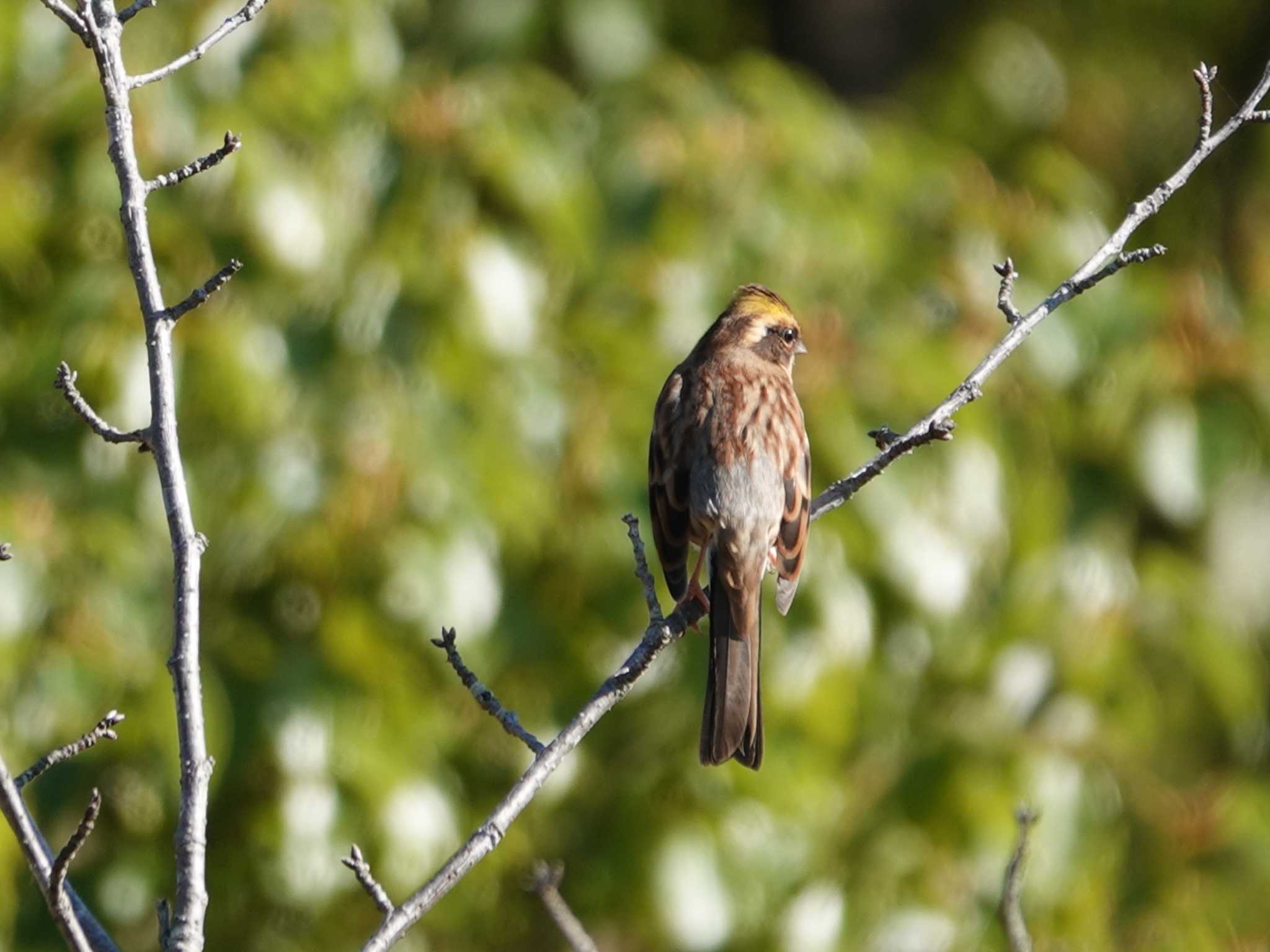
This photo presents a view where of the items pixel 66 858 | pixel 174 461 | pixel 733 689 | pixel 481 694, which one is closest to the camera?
pixel 66 858

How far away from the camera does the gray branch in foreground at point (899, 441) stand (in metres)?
2.94

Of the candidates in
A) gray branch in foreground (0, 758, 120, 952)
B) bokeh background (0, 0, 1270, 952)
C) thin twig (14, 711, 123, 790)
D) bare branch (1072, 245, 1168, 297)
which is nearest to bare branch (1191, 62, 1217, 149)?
bare branch (1072, 245, 1168, 297)

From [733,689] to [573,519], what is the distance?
951 mm

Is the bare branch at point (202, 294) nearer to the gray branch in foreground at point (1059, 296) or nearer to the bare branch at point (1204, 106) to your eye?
the gray branch in foreground at point (1059, 296)

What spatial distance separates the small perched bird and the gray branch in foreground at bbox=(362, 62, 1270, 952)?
782 mm

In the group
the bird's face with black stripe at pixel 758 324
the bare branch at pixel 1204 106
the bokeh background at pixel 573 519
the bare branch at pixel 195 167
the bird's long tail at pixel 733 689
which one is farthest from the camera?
the bird's face with black stripe at pixel 758 324

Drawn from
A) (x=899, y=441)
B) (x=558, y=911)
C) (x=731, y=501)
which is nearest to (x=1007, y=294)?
(x=899, y=441)

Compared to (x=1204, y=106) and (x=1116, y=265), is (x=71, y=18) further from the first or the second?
(x=1204, y=106)

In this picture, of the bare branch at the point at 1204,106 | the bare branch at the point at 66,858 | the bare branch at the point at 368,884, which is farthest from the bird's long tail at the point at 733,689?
the bare branch at the point at 66,858

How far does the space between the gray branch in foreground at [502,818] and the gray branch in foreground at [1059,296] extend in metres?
0.64

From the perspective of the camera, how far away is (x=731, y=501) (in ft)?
15.8

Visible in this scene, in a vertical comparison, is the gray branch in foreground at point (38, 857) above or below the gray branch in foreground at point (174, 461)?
below

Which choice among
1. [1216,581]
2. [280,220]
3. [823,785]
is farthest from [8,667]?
[1216,581]

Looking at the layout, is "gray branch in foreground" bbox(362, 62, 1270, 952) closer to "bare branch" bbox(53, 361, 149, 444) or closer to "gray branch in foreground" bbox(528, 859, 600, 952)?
"gray branch in foreground" bbox(528, 859, 600, 952)
